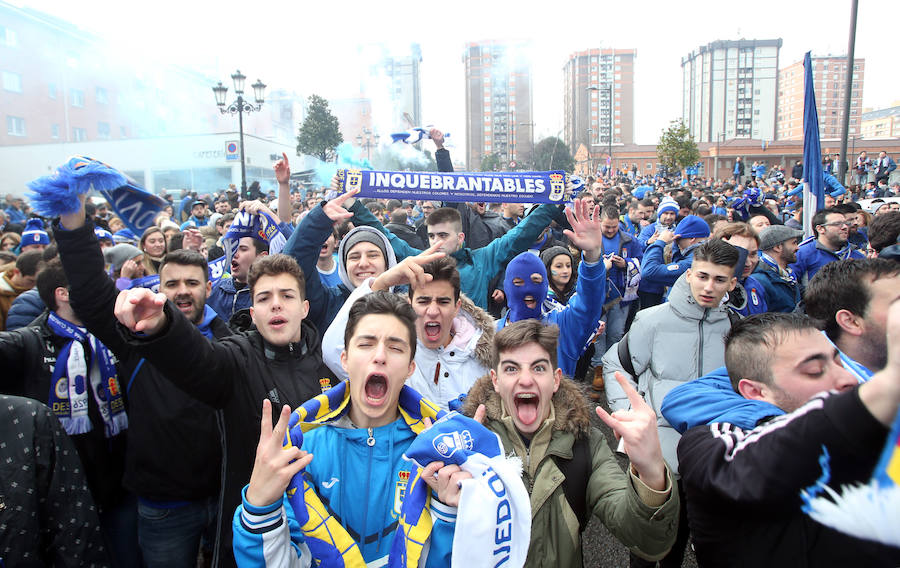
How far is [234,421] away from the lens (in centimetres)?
252

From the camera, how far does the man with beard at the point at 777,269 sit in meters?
4.71

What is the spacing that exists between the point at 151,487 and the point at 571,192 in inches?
152

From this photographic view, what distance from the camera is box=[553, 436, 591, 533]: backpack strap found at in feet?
7.08

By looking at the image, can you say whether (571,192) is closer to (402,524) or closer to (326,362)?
(326,362)

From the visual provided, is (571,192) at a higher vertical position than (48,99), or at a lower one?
lower

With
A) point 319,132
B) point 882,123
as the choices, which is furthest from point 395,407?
point 882,123

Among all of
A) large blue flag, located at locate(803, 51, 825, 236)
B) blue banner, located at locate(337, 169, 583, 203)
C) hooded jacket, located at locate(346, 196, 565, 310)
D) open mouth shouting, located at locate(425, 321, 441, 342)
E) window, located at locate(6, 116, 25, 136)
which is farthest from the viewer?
window, located at locate(6, 116, 25, 136)

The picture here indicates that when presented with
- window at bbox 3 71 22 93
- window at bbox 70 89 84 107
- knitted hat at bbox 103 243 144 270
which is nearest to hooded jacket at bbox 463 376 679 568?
knitted hat at bbox 103 243 144 270

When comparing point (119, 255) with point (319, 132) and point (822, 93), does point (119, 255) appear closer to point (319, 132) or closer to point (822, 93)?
point (319, 132)

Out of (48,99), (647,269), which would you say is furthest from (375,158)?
(647,269)

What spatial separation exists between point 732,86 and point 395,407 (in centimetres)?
13309

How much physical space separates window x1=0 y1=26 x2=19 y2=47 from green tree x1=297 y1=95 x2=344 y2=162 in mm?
20097

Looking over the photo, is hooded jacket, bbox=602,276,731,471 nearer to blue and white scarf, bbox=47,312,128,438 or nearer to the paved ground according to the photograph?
the paved ground

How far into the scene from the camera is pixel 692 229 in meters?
5.79
